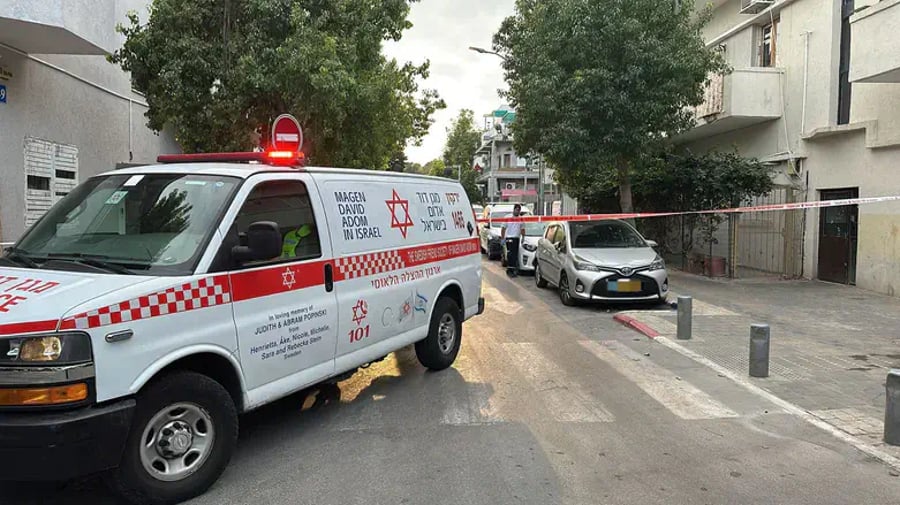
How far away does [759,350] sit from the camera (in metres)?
6.65

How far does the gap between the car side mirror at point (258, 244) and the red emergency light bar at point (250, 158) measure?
40.0 inches

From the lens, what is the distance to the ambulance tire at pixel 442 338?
6.64 m

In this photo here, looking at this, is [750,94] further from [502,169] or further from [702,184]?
[502,169]

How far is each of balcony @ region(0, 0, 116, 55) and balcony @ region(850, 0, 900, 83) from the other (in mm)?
12357

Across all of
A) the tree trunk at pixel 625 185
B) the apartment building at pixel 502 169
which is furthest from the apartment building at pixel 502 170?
the tree trunk at pixel 625 185

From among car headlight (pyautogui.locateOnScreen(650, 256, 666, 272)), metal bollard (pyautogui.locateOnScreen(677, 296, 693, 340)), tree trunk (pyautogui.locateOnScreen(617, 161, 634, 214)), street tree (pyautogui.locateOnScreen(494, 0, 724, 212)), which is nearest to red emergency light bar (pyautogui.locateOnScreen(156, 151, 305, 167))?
metal bollard (pyautogui.locateOnScreen(677, 296, 693, 340))

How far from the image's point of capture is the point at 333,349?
4930 mm

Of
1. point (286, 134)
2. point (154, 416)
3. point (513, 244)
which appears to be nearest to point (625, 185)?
point (513, 244)

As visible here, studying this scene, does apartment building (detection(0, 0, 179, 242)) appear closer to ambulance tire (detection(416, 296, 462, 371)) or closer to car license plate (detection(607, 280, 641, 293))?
ambulance tire (detection(416, 296, 462, 371))

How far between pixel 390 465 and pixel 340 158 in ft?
32.1

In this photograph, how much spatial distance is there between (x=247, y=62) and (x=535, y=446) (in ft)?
25.6

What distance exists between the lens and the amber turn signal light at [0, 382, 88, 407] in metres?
3.12

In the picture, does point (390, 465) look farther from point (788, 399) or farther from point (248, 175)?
point (788, 399)

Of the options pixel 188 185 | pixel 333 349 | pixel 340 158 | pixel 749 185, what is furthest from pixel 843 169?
pixel 188 185
